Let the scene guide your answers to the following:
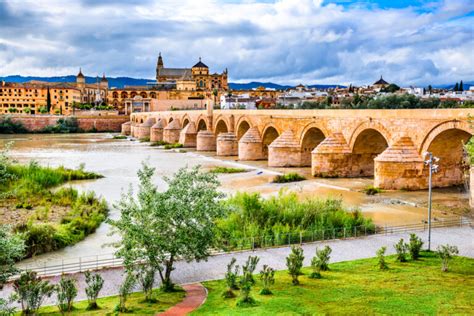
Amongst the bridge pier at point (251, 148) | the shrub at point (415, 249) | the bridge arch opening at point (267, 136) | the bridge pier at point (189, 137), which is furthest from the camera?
the bridge pier at point (189, 137)

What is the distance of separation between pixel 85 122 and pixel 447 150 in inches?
2366

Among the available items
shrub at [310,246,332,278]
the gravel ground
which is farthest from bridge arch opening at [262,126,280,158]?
shrub at [310,246,332,278]

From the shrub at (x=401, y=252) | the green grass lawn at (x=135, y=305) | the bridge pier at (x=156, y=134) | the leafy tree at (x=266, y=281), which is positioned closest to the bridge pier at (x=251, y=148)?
the bridge pier at (x=156, y=134)

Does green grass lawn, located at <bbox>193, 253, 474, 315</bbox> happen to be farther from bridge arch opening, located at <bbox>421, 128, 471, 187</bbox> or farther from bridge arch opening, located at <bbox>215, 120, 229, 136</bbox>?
bridge arch opening, located at <bbox>215, 120, 229, 136</bbox>

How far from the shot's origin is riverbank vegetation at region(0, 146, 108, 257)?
507 inches

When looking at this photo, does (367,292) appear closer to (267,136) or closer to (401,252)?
(401,252)

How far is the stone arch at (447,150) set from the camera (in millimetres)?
19812

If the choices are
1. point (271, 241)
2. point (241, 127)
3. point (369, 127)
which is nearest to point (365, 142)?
point (369, 127)

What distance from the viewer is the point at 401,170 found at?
2052 centimetres

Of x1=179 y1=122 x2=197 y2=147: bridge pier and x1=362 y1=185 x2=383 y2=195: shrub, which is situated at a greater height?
x1=179 y1=122 x2=197 y2=147: bridge pier

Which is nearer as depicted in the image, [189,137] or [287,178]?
[287,178]

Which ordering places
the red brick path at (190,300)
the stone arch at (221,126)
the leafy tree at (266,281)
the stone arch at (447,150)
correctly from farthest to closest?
the stone arch at (221,126) → the stone arch at (447,150) → the leafy tree at (266,281) → the red brick path at (190,300)

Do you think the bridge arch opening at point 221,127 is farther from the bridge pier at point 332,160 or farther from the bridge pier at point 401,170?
the bridge pier at point 401,170

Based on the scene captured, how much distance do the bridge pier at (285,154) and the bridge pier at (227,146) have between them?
881 centimetres
